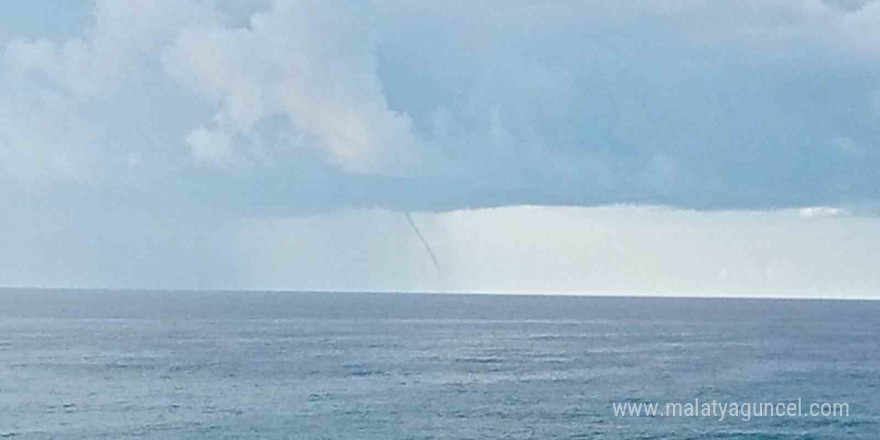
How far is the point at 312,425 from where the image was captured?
8569 cm

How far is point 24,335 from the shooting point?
186m

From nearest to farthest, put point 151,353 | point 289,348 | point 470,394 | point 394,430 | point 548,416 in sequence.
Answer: point 394,430
point 548,416
point 470,394
point 151,353
point 289,348

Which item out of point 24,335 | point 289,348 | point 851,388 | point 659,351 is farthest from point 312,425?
point 24,335

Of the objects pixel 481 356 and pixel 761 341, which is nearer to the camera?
pixel 481 356

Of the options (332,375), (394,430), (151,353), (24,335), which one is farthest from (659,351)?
(24,335)

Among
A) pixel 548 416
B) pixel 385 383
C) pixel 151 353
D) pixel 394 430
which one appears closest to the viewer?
pixel 394 430

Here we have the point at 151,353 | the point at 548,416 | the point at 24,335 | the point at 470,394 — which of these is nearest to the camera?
the point at 548,416

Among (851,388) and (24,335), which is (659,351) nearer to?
(851,388)

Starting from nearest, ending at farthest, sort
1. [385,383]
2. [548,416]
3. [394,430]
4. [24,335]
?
[394,430], [548,416], [385,383], [24,335]

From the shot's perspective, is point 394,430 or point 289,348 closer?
point 394,430

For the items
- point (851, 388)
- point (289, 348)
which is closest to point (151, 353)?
point (289, 348)

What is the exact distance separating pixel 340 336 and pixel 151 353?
156 feet

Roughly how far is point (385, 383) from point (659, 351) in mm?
62421

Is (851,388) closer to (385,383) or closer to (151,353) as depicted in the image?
(385,383)
